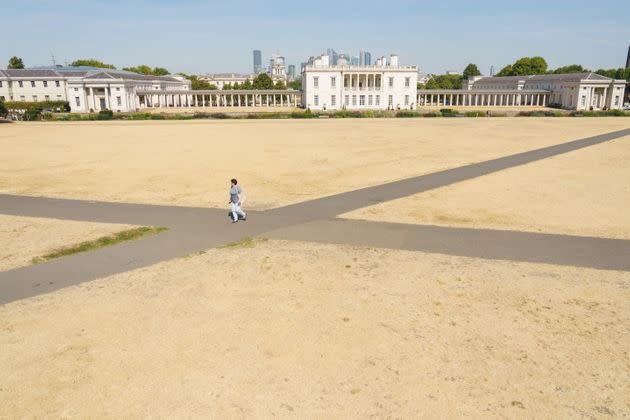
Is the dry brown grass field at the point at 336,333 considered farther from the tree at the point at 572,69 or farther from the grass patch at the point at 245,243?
the tree at the point at 572,69

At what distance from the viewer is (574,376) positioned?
9.14 m

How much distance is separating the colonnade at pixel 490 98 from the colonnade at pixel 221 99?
1476 inches

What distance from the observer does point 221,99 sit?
13412 centimetres

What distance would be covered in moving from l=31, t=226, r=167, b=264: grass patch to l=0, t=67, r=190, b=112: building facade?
101 meters

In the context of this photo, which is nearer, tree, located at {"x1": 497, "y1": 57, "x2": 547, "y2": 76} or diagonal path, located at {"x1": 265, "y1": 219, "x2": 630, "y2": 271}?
diagonal path, located at {"x1": 265, "y1": 219, "x2": 630, "y2": 271}

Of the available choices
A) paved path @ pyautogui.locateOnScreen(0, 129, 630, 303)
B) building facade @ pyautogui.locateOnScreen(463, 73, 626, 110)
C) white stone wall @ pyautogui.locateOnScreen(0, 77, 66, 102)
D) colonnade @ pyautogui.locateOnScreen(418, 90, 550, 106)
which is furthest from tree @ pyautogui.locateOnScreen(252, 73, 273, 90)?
paved path @ pyautogui.locateOnScreen(0, 129, 630, 303)

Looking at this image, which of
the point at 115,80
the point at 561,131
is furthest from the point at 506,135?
the point at 115,80

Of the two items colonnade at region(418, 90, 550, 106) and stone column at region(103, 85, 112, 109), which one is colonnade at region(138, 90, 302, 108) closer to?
stone column at region(103, 85, 112, 109)

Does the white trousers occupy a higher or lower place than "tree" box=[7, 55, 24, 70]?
lower

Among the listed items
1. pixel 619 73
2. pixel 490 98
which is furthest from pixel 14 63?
pixel 619 73

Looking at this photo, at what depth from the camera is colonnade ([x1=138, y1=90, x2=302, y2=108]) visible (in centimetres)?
12356

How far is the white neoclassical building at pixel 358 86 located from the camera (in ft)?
368

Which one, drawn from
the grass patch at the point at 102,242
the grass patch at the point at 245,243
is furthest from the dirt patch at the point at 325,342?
the grass patch at the point at 102,242

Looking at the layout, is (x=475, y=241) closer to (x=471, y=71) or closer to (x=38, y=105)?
(x=38, y=105)
